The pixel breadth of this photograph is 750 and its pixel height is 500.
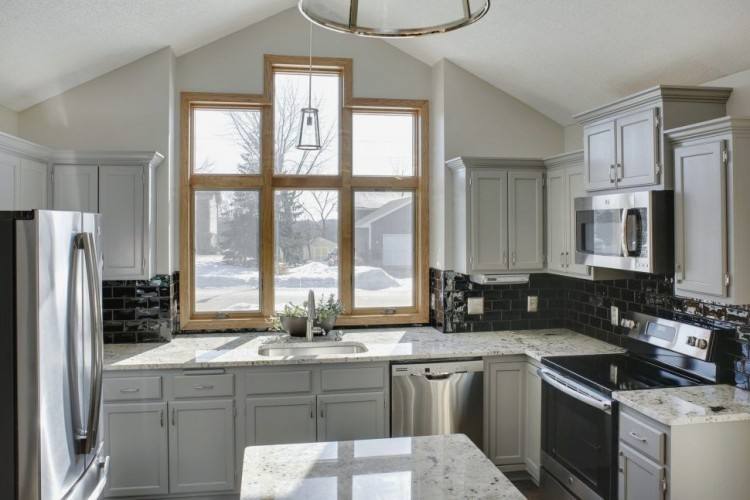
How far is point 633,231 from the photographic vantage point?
2883mm

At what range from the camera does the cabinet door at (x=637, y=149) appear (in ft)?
9.36

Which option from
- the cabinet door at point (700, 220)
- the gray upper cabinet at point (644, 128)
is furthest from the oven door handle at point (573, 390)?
the gray upper cabinet at point (644, 128)

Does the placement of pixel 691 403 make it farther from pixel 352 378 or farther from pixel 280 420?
pixel 280 420

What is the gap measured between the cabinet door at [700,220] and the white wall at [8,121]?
12.9ft

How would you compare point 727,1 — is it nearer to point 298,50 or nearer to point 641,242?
point 641,242

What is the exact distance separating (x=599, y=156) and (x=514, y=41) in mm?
949

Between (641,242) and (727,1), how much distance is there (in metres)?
1.13

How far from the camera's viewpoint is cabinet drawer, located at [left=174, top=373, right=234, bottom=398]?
134 inches

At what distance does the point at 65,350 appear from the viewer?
6.74 feet

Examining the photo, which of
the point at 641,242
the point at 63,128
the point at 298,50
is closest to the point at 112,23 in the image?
the point at 63,128

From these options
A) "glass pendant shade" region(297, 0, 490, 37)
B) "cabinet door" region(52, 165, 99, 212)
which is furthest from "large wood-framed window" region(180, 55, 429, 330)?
"glass pendant shade" region(297, 0, 490, 37)

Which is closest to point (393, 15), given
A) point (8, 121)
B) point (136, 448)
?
point (136, 448)

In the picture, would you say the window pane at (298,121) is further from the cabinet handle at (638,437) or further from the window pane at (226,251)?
the cabinet handle at (638,437)

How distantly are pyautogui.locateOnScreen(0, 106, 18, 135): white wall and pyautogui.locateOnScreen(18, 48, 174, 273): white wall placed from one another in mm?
252
